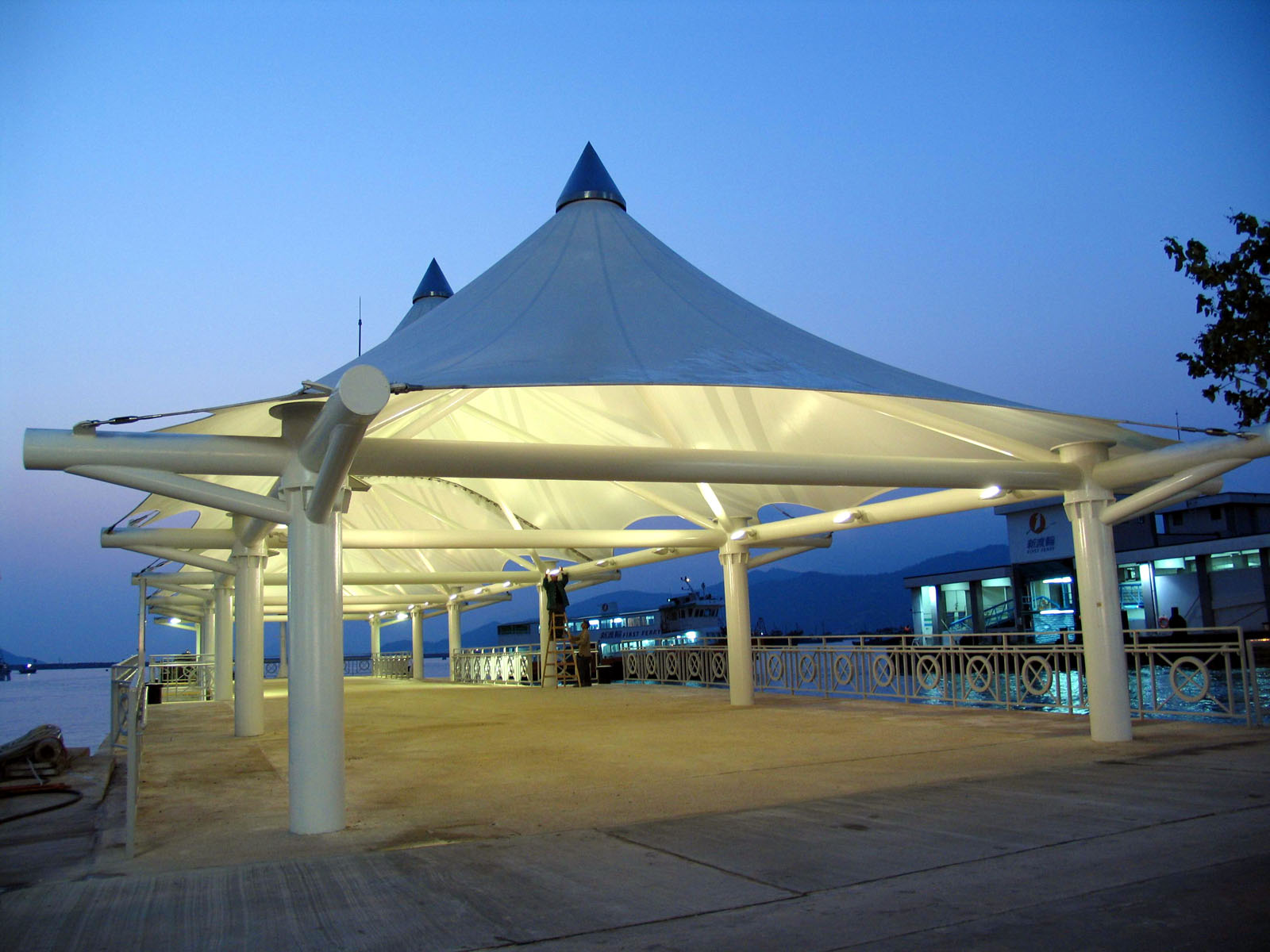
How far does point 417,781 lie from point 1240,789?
6072 mm

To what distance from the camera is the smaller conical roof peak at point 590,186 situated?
11.9 metres

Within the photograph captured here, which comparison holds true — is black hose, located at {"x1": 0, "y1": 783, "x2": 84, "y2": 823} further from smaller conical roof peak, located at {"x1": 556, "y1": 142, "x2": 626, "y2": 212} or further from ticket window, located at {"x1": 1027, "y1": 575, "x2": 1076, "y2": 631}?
ticket window, located at {"x1": 1027, "y1": 575, "x2": 1076, "y2": 631}

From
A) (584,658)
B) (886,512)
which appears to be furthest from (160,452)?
(584,658)

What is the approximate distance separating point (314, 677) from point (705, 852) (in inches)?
109

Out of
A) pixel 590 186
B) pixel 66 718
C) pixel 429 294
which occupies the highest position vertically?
pixel 429 294

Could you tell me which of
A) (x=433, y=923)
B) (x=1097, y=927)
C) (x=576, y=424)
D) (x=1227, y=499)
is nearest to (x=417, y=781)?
(x=433, y=923)

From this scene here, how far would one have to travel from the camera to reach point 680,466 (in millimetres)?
7957

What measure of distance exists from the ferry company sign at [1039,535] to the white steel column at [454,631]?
20095 mm

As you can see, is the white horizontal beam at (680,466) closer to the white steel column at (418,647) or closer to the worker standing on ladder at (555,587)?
the worker standing on ladder at (555,587)

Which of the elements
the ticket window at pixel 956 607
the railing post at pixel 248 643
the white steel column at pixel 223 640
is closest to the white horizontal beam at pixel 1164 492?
the railing post at pixel 248 643

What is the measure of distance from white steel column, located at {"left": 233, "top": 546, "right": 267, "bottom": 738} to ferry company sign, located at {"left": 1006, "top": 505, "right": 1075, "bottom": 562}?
29117 millimetres

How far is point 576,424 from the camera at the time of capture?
558 inches

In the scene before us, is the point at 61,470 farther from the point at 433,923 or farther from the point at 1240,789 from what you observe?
the point at 1240,789

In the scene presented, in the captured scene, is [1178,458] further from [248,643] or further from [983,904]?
[248,643]
